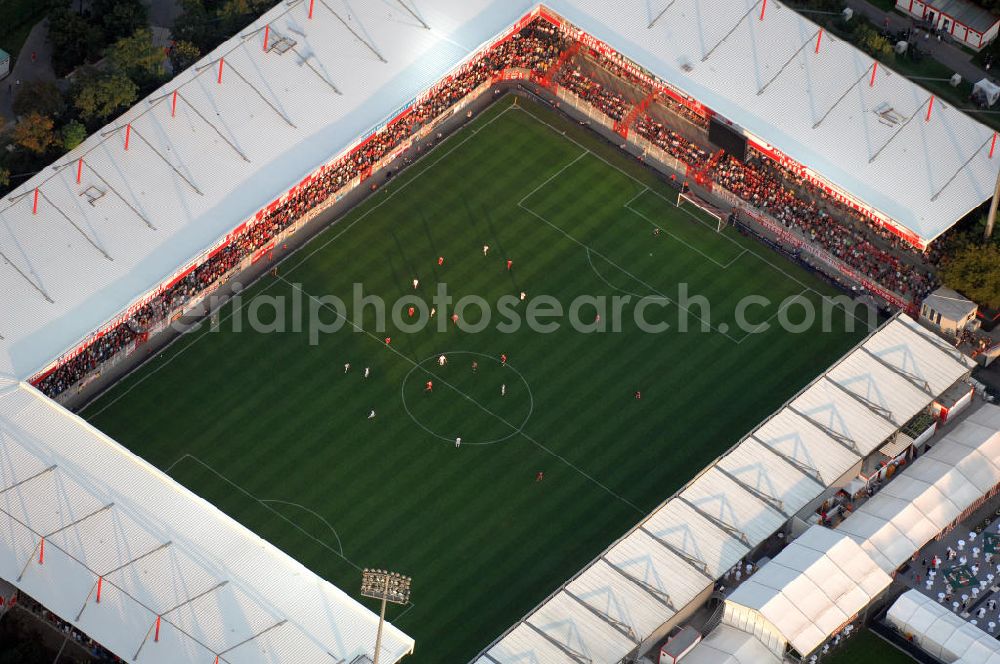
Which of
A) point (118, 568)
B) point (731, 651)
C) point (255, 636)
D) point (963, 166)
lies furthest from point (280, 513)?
point (963, 166)

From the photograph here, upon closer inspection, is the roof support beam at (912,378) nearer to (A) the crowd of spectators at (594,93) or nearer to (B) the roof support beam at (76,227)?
(A) the crowd of spectators at (594,93)

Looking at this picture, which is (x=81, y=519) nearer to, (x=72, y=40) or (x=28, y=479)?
(x=28, y=479)

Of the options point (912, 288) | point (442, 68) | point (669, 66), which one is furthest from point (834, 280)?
point (442, 68)

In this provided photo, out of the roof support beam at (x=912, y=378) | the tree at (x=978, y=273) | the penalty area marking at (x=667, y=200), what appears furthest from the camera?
the penalty area marking at (x=667, y=200)

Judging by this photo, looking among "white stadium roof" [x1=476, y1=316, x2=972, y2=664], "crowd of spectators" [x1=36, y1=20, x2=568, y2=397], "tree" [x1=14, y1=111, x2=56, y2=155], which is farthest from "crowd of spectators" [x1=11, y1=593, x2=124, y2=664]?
"tree" [x1=14, y1=111, x2=56, y2=155]

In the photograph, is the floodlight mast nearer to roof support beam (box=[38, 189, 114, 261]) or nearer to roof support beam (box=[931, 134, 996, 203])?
roof support beam (box=[38, 189, 114, 261])

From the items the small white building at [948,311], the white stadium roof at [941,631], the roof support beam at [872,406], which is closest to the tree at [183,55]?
the roof support beam at [872,406]

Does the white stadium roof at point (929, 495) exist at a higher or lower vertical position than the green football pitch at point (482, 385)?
lower

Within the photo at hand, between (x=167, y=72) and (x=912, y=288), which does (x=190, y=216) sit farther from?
(x=912, y=288)
